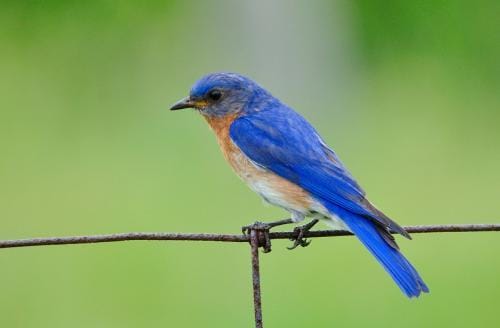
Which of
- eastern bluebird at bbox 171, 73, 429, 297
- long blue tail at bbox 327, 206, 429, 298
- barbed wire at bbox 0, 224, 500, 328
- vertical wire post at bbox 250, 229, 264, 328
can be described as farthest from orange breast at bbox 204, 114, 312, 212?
vertical wire post at bbox 250, 229, 264, 328

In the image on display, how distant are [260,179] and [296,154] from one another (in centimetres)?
17

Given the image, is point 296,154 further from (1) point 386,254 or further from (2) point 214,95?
(1) point 386,254

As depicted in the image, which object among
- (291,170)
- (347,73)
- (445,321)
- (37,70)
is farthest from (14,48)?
(291,170)

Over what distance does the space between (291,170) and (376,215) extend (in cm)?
59

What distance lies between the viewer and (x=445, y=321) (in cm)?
625

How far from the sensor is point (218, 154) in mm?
9383

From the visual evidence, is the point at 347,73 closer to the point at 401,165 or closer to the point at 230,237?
the point at 401,165

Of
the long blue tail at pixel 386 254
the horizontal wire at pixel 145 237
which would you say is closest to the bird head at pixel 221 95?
the long blue tail at pixel 386 254

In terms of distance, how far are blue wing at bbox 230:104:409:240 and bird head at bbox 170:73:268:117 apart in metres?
0.10

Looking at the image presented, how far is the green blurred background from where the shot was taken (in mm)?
6547

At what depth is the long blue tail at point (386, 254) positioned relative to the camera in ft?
12.6

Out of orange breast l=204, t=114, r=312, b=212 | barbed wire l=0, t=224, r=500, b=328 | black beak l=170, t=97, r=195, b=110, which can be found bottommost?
barbed wire l=0, t=224, r=500, b=328

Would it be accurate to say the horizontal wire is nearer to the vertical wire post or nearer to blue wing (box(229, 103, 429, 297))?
the vertical wire post

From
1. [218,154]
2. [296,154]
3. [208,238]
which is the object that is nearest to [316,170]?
[296,154]
